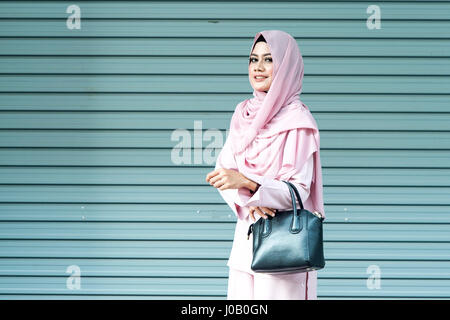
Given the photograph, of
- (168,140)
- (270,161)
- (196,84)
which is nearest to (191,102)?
(196,84)

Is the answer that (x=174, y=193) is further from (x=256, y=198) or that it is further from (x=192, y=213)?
(x=256, y=198)

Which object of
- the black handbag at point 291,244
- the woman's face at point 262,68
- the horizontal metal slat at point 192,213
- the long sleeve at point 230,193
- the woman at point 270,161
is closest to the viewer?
the black handbag at point 291,244

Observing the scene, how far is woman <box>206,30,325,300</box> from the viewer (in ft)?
9.67

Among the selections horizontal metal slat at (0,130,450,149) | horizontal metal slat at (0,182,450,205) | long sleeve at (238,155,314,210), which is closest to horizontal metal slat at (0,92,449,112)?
horizontal metal slat at (0,130,450,149)

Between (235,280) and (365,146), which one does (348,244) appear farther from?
(235,280)

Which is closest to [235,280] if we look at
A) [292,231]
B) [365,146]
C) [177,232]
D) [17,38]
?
[292,231]

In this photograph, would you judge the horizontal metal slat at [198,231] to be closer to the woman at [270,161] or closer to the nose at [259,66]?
the woman at [270,161]

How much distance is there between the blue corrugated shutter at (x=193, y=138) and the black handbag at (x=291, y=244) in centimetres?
232

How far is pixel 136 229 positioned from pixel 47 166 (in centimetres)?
100

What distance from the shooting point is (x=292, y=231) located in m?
2.86

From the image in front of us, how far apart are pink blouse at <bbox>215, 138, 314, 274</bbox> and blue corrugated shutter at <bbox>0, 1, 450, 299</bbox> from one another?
1995 mm

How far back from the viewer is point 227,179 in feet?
9.45

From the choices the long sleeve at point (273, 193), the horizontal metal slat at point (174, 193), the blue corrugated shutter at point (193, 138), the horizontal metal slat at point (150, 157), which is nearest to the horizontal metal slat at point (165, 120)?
the blue corrugated shutter at point (193, 138)

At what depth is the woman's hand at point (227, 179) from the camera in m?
2.88
